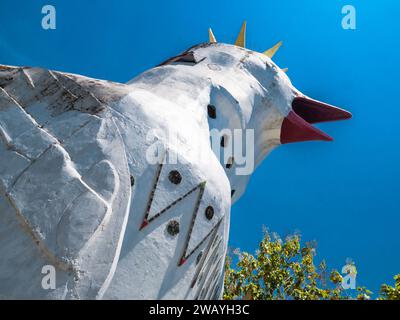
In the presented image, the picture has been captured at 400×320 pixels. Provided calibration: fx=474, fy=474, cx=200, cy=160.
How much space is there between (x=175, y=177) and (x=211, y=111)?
78.2 inches

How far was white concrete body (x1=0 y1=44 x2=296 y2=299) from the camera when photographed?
3.81 meters

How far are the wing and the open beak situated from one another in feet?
14.7

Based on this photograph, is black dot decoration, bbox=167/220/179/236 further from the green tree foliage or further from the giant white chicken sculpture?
the green tree foliage

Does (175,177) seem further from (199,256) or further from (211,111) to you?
(211,111)

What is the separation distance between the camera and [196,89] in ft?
22.0

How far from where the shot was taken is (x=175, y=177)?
4.99 metres

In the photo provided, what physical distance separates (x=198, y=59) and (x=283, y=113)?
5.99 ft

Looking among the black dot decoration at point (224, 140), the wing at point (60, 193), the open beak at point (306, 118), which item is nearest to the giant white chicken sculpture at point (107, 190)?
the wing at point (60, 193)

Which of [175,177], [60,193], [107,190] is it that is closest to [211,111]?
[175,177]

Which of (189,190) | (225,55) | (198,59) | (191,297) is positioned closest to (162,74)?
(198,59)

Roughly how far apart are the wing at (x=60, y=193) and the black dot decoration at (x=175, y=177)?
67cm

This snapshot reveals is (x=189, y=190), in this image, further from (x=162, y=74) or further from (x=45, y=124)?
(x=162, y=74)

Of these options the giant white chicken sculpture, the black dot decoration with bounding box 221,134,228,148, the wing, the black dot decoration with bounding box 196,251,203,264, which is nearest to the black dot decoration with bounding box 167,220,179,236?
the giant white chicken sculpture

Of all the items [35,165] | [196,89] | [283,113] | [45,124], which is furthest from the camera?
[283,113]
